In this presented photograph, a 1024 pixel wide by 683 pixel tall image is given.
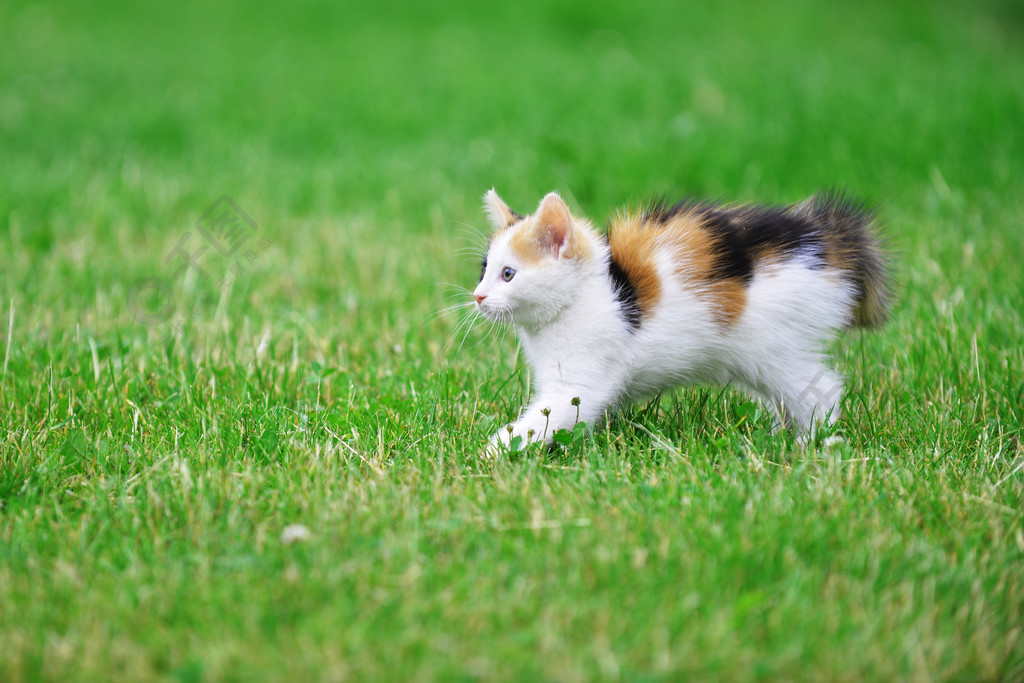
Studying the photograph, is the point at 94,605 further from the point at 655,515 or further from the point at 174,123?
the point at 174,123

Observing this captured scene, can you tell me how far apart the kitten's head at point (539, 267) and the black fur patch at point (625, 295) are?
92mm

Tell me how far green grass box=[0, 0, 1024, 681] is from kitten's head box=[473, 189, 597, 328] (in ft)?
1.34

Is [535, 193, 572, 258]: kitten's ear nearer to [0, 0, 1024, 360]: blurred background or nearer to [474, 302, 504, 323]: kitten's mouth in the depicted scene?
[474, 302, 504, 323]: kitten's mouth

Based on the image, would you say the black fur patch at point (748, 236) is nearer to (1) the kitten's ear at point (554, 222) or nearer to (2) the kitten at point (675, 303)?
(2) the kitten at point (675, 303)

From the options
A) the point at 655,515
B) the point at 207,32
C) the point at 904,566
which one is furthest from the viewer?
the point at 207,32

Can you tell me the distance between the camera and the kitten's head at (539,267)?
9.71 feet

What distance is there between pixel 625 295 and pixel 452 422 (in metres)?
0.79

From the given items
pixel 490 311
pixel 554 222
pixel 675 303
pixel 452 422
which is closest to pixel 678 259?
pixel 675 303

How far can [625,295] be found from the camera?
296cm

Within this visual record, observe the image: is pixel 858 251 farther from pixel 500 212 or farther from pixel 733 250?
pixel 500 212

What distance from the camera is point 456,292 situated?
15.7ft

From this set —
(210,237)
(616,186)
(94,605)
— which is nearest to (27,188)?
(210,237)

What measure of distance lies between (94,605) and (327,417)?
1.22 m

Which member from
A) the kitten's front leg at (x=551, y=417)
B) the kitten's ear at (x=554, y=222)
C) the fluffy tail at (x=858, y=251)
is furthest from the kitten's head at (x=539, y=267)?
the fluffy tail at (x=858, y=251)
